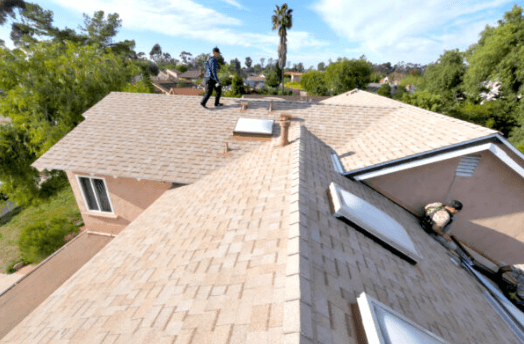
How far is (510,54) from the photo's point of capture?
29.2 m

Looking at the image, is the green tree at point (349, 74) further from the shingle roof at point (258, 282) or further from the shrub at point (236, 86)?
the shingle roof at point (258, 282)

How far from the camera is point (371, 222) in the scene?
16.4ft

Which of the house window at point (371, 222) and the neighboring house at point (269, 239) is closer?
the neighboring house at point (269, 239)

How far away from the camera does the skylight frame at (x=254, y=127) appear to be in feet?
34.7

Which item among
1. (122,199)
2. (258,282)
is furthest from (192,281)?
(122,199)

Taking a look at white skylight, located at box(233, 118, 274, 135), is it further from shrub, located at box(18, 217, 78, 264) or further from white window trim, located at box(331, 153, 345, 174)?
shrub, located at box(18, 217, 78, 264)

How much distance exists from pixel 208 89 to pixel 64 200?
75.9 ft

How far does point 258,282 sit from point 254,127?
8.48m

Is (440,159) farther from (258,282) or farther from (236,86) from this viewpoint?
(236,86)

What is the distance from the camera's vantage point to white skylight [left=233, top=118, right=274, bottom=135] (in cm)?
1055

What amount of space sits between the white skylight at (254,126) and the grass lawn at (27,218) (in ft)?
60.2

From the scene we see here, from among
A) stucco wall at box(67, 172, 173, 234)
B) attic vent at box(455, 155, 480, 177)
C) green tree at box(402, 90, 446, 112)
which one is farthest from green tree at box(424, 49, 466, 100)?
stucco wall at box(67, 172, 173, 234)

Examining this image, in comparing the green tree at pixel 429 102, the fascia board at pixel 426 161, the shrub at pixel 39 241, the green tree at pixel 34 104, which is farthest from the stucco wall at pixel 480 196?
the green tree at pixel 429 102

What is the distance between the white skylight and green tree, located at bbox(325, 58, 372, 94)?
50301 millimetres
